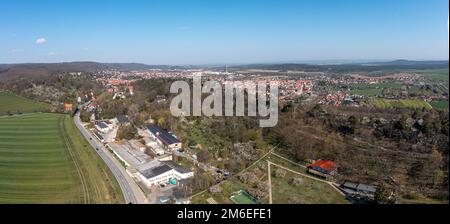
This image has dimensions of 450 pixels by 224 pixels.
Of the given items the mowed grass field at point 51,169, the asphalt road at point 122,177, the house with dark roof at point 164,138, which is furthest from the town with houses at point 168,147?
the mowed grass field at point 51,169

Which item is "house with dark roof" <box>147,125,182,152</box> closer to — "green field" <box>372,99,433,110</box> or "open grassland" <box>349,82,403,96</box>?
"green field" <box>372,99,433,110</box>

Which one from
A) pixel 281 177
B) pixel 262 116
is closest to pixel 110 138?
pixel 262 116

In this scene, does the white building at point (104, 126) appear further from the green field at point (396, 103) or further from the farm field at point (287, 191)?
the green field at point (396, 103)

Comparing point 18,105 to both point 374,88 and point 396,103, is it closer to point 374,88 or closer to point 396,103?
point 396,103

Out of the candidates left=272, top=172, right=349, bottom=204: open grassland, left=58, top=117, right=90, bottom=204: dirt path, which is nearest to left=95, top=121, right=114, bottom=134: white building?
left=58, top=117, right=90, bottom=204: dirt path

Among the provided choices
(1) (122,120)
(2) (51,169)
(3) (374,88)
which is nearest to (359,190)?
(2) (51,169)

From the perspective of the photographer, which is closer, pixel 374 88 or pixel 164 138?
pixel 164 138
